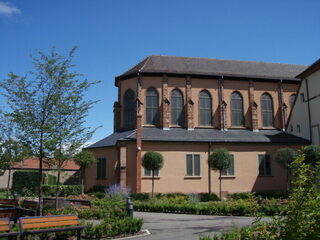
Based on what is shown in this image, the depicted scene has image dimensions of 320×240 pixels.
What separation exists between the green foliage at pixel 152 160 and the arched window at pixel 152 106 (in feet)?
21.9

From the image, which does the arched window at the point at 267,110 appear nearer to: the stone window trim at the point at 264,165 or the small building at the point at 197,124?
the small building at the point at 197,124

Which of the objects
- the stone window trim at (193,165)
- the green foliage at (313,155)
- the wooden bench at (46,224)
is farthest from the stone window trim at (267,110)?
the wooden bench at (46,224)

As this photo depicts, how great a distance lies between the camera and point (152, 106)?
31.8 metres

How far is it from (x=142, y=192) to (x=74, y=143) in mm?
14532

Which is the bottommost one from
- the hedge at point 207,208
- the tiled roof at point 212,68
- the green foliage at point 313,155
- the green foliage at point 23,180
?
the hedge at point 207,208

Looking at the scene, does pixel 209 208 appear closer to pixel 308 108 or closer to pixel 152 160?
pixel 152 160

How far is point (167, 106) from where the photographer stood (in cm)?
3139

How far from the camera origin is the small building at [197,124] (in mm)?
27438

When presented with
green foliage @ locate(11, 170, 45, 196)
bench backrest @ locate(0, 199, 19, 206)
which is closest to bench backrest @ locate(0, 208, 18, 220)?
bench backrest @ locate(0, 199, 19, 206)

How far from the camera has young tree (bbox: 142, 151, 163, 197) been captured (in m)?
24.9

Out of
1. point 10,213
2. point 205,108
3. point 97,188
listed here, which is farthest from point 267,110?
point 10,213

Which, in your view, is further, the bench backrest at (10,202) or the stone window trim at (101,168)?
the stone window trim at (101,168)

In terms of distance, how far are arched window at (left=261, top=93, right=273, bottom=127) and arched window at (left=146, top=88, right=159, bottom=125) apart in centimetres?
1171

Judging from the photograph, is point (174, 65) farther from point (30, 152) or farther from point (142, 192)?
point (30, 152)
